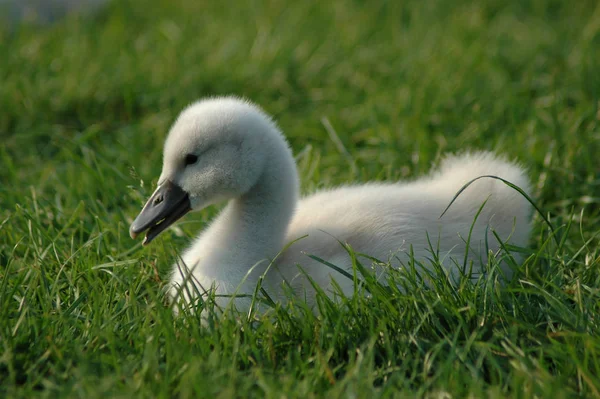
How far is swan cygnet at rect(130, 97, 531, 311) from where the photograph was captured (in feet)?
10.0

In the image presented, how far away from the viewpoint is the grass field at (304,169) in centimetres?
250

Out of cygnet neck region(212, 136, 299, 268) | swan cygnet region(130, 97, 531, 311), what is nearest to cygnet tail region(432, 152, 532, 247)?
swan cygnet region(130, 97, 531, 311)

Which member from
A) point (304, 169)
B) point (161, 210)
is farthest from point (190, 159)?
point (304, 169)

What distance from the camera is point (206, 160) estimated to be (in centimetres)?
312

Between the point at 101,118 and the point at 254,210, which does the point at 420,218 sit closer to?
the point at 254,210

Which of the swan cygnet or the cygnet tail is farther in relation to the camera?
the cygnet tail

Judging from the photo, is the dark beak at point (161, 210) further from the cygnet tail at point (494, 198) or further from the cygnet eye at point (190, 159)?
the cygnet tail at point (494, 198)

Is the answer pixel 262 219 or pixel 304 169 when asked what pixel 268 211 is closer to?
pixel 262 219

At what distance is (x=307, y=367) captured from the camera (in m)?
2.58

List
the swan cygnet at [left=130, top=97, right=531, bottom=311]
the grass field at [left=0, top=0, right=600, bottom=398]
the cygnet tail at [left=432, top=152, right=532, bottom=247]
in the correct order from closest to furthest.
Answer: the grass field at [left=0, top=0, right=600, bottom=398]
the swan cygnet at [left=130, top=97, right=531, bottom=311]
the cygnet tail at [left=432, top=152, right=532, bottom=247]

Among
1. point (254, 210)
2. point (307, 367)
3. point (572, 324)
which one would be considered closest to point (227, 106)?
point (254, 210)

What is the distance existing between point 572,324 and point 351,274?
81cm

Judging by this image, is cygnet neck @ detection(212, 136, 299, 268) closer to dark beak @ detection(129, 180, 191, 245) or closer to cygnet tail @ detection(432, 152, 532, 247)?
dark beak @ detection(129, 180, 191, 245)

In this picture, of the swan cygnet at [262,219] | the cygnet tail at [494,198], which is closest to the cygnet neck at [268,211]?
the swan cygnet at [262,219]
